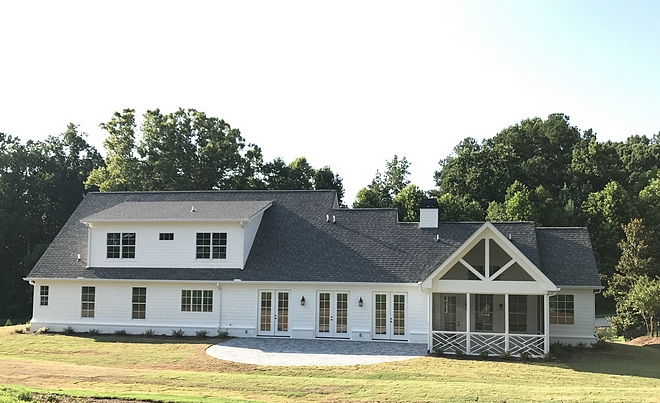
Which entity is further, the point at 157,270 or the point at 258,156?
the point at 258,156

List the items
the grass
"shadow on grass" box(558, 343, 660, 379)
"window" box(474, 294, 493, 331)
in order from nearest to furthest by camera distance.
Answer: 1. the grass
2. "shadow on grass" box(558, 343, 660, 379)
3. "window" box(474, 294, 493, 331)

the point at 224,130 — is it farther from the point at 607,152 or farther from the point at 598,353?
the point at 598,353

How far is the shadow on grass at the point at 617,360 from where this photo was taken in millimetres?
20828

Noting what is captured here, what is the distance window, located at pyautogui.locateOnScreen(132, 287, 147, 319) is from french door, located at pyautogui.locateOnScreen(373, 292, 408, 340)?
10.2 metres

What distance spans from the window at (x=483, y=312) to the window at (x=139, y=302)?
46.7 ft

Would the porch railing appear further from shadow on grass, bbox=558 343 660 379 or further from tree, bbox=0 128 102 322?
tree, bbox=0 128 102 322

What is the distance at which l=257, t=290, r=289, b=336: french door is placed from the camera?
1070 inches

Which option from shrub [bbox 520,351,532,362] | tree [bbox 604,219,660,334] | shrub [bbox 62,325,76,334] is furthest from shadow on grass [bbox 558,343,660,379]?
shrub [bbox 62,325,76,334]

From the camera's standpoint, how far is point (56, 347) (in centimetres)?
2445

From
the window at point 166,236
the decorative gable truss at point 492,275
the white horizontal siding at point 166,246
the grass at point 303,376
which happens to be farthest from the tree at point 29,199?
the decorative gable truss at point 492,275

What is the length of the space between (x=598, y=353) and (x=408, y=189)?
1064 inches

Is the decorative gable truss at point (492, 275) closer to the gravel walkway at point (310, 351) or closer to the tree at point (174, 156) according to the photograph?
the gravel walkway at point (310, 351)

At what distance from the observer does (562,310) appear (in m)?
26.6

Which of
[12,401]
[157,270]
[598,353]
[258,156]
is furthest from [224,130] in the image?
[12,401]
